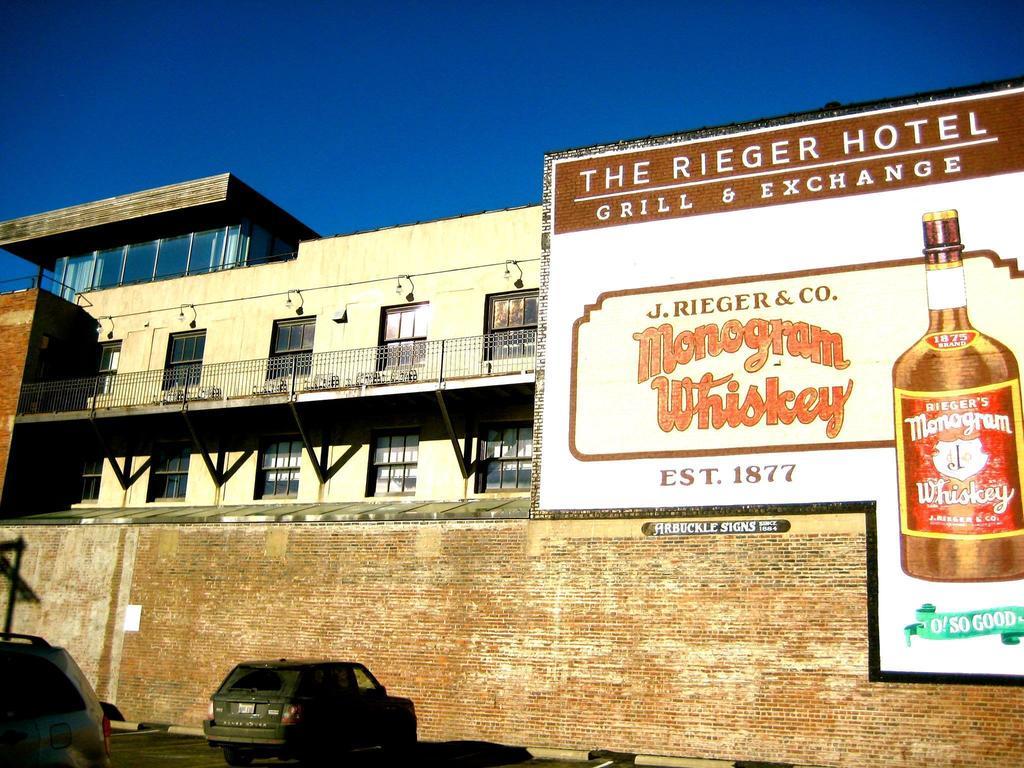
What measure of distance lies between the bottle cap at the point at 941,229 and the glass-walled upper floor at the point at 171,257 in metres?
16.4

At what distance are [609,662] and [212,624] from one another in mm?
8903

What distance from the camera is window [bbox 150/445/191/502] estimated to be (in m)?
24.8

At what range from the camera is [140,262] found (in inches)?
1125

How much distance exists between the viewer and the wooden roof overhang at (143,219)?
88.7 feet

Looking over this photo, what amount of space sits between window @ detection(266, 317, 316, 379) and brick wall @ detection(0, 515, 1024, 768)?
15.0ft

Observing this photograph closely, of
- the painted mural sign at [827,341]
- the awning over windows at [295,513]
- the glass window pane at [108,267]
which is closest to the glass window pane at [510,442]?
the awning over windows at [295,513]

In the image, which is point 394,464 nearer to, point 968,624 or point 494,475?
point 494,475

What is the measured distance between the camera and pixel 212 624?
2055 centimetres

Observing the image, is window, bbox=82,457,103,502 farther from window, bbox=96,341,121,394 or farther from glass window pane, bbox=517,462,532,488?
glass window pane, bbox=517,462,532,488

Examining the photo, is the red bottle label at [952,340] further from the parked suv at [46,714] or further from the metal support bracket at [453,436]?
the parked suv at [46,714]

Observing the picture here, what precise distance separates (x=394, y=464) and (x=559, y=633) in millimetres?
6427

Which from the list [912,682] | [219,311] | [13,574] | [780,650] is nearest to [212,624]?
[13,574]

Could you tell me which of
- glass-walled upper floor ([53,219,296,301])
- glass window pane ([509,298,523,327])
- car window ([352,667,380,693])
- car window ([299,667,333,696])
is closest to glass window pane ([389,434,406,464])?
glass window pane ([509,298,523,327])

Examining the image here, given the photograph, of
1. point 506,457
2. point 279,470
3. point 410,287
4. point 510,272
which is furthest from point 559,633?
point 410,287
